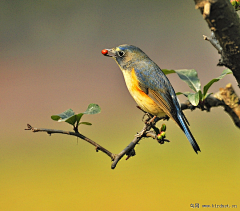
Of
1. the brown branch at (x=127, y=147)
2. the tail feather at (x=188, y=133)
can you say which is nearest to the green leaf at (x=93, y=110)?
the brown branch at (x=127, y=147)

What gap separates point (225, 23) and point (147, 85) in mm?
1142

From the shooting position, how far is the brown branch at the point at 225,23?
95 centimetres

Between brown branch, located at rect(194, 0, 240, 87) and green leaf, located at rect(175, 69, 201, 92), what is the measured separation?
932 millimetres

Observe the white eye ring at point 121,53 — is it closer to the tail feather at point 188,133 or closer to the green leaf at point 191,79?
the green leaf at point 191,79

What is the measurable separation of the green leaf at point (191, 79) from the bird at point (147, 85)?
123 mm

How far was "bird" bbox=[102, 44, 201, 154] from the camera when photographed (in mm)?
1991

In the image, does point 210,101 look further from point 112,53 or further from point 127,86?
point 112,53

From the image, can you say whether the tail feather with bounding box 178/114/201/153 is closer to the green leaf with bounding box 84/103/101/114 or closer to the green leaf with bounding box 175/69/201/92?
the green leaf with bounding box 175/69/201/92

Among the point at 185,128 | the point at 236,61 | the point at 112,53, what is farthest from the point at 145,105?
the point at 236,61

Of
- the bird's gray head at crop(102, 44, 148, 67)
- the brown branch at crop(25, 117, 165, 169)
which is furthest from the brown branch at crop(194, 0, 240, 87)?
the bird's gray head at crop(102, 44, 148, 67)

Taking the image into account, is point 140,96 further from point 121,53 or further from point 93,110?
point 93,110

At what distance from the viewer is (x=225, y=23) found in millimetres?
996

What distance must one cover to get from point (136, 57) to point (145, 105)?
47 centimetres

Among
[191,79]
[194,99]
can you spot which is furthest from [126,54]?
[194,99]
